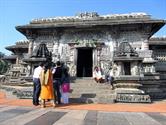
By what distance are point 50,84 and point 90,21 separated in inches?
479

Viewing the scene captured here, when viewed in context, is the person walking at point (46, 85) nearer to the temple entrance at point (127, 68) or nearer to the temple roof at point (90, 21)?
the temple entrance at point (127, 68)

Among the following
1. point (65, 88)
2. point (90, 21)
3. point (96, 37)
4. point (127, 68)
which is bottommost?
point (65, 88)

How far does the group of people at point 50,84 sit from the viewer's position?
9.38m

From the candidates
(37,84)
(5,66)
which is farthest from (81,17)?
(5,66)

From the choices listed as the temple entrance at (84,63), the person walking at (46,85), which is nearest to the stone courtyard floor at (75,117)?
the person walking at (46,85)

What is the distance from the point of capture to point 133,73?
1416cm

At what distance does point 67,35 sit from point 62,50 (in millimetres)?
1378

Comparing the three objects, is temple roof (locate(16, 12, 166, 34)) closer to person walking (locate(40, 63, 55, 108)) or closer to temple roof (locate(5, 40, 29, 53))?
temple roof (locate(5, 40, 29, 53))

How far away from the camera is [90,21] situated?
2073 centimetres

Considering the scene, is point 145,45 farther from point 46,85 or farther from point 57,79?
point 46,85

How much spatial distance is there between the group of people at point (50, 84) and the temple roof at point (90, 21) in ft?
32.9

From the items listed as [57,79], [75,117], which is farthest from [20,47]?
[75,117]

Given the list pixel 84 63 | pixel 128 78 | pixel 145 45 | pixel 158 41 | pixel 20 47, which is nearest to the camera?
pixel 128 78

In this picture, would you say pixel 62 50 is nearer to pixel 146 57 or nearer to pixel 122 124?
pixel 146 57
